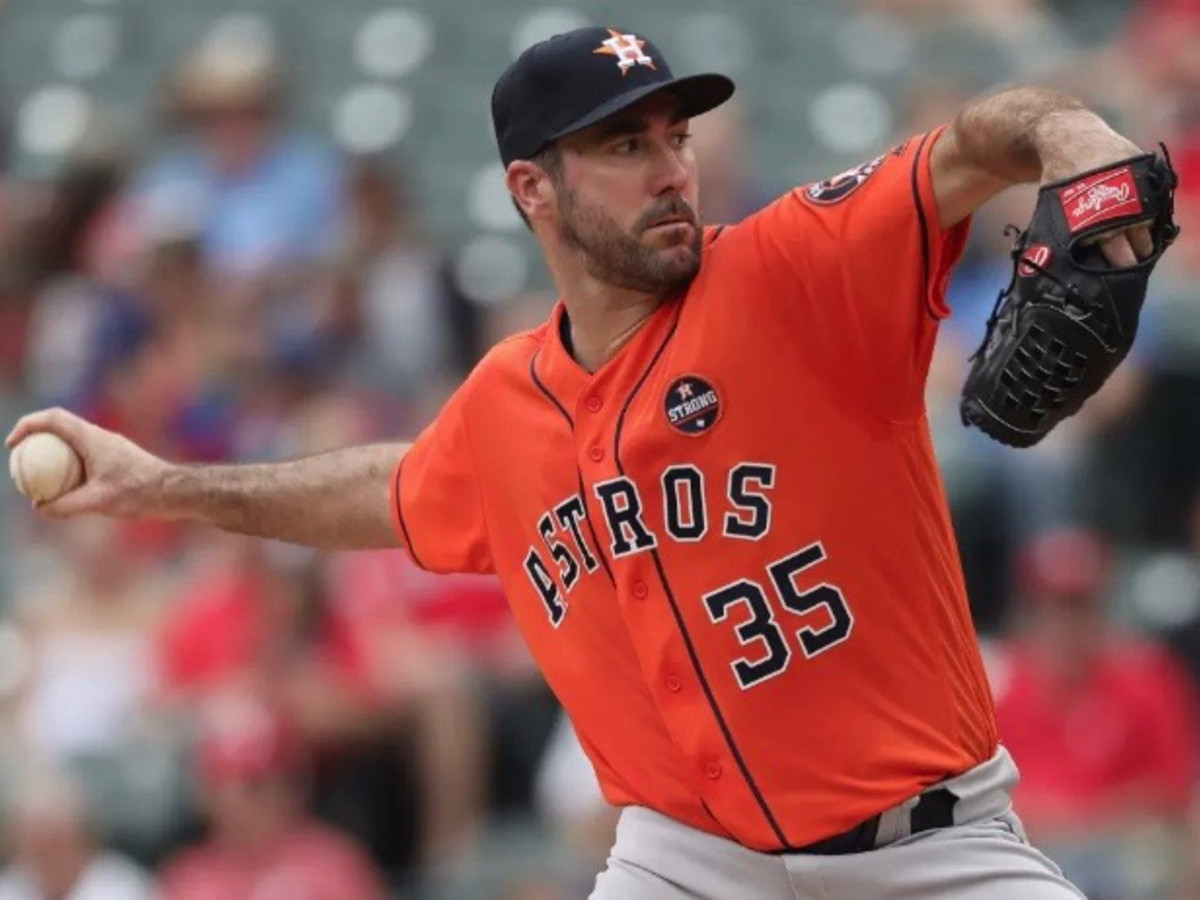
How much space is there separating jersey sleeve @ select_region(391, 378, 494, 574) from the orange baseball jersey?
45 cm

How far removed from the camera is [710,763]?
4285mm

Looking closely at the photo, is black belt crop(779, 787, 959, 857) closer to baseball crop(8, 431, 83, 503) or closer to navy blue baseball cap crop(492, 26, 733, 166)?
navy blue baseball cap crop(492, 26, 733, 166)

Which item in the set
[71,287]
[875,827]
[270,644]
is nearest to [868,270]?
[875,827]

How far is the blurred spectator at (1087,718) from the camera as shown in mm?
7113

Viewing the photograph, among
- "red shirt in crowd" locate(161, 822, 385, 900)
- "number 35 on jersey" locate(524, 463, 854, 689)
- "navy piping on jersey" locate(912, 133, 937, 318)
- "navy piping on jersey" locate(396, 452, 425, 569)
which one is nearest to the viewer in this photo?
"navy piping on jersey" locate(912, 133, 937, 318)

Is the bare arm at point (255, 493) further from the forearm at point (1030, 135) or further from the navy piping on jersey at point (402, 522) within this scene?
the forearm at point (1030, 135)

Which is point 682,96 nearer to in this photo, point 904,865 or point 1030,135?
point 1030,135

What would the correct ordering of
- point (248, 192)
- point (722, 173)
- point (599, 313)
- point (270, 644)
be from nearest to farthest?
point (599, 313), point (270, 644), point (722, 173), point (248, 192)

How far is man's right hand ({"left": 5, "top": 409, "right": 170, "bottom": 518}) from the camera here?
4.91 meters

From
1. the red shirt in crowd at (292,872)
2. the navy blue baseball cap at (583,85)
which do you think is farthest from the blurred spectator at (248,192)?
the navy blue baseball cap at (583,85)

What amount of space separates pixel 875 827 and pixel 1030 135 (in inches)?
47.7

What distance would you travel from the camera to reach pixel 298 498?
497 cm

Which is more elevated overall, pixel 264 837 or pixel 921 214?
pixel 921 214

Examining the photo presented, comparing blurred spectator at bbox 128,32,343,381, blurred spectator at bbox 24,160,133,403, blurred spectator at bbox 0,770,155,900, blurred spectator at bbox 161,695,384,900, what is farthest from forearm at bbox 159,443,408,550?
blurred spectator at bbox 24,160,133,403
